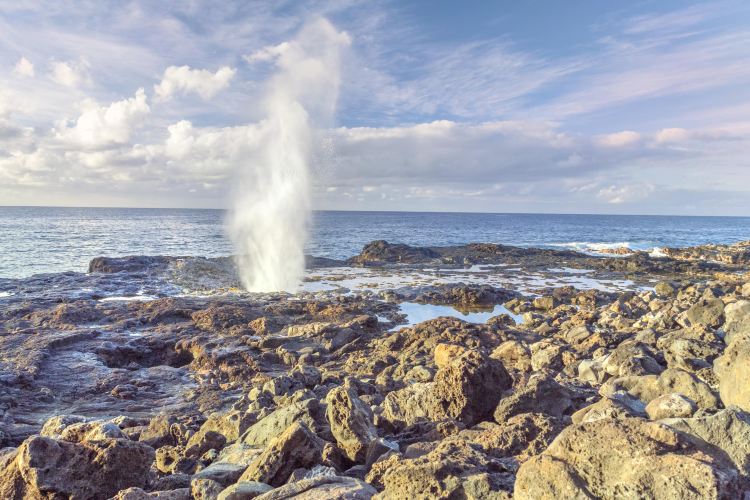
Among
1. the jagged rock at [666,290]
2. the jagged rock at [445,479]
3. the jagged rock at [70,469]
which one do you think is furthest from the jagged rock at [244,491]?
the jagged rock at [666,290]

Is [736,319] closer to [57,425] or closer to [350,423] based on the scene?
[350,423]

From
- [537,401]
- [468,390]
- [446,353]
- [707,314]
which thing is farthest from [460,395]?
[707,314]

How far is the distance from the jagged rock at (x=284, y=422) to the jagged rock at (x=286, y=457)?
108cm

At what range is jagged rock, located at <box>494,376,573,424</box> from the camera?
7.07 meters

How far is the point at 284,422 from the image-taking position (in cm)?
673

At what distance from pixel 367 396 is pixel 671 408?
5243mm

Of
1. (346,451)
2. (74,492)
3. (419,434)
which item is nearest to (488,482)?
(346,451)

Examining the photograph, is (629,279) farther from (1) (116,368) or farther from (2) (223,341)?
(1) (116,368)

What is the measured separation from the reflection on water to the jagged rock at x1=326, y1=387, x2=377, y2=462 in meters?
14.8

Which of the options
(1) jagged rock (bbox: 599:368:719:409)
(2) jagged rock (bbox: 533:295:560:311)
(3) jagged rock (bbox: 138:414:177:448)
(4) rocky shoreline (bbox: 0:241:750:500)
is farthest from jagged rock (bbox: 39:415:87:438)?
(2) jagged rock (bbox: 533:295:560:311)

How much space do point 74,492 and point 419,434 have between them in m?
4.17

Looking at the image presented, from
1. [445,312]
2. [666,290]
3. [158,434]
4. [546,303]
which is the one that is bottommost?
[445,312]

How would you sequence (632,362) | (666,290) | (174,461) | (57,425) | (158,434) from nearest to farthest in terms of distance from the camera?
(174,461)
(57,425)
(158,434)
(632,362)
(666,290)

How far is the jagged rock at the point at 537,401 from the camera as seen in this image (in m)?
7.07
